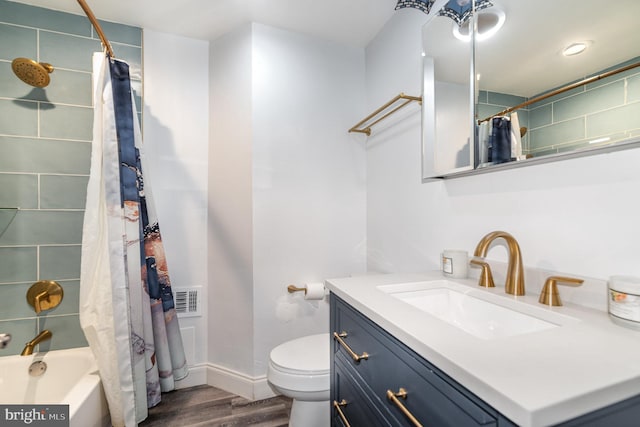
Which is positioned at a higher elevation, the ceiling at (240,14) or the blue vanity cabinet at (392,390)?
the ceiling at (240,14)

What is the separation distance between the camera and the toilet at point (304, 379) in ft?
4.29

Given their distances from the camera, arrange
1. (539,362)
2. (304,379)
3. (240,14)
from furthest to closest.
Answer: (240,14) → (304,379) → (539,362)

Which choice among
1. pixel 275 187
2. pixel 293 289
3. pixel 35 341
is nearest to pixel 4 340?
pixel 35 341

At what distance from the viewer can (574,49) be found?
2.88ft

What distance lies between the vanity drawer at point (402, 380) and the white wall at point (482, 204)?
24.4 inches

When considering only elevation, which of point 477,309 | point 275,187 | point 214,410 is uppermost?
point 275,187

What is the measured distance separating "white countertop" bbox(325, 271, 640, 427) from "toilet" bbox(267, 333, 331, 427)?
0.72 metres

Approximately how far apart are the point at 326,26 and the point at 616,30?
5.00 feet

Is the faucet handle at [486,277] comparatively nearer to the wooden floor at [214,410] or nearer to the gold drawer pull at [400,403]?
the gold drawer pull at [400,403]

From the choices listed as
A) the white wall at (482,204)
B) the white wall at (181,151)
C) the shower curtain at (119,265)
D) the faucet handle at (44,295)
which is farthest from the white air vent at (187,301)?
the white wall at (482,204)

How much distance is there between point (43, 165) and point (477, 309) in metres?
2.29

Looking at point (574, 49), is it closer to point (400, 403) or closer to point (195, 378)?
point (400, 403)

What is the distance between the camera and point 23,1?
167 cm

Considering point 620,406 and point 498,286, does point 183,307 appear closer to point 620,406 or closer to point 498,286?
point 498,286
